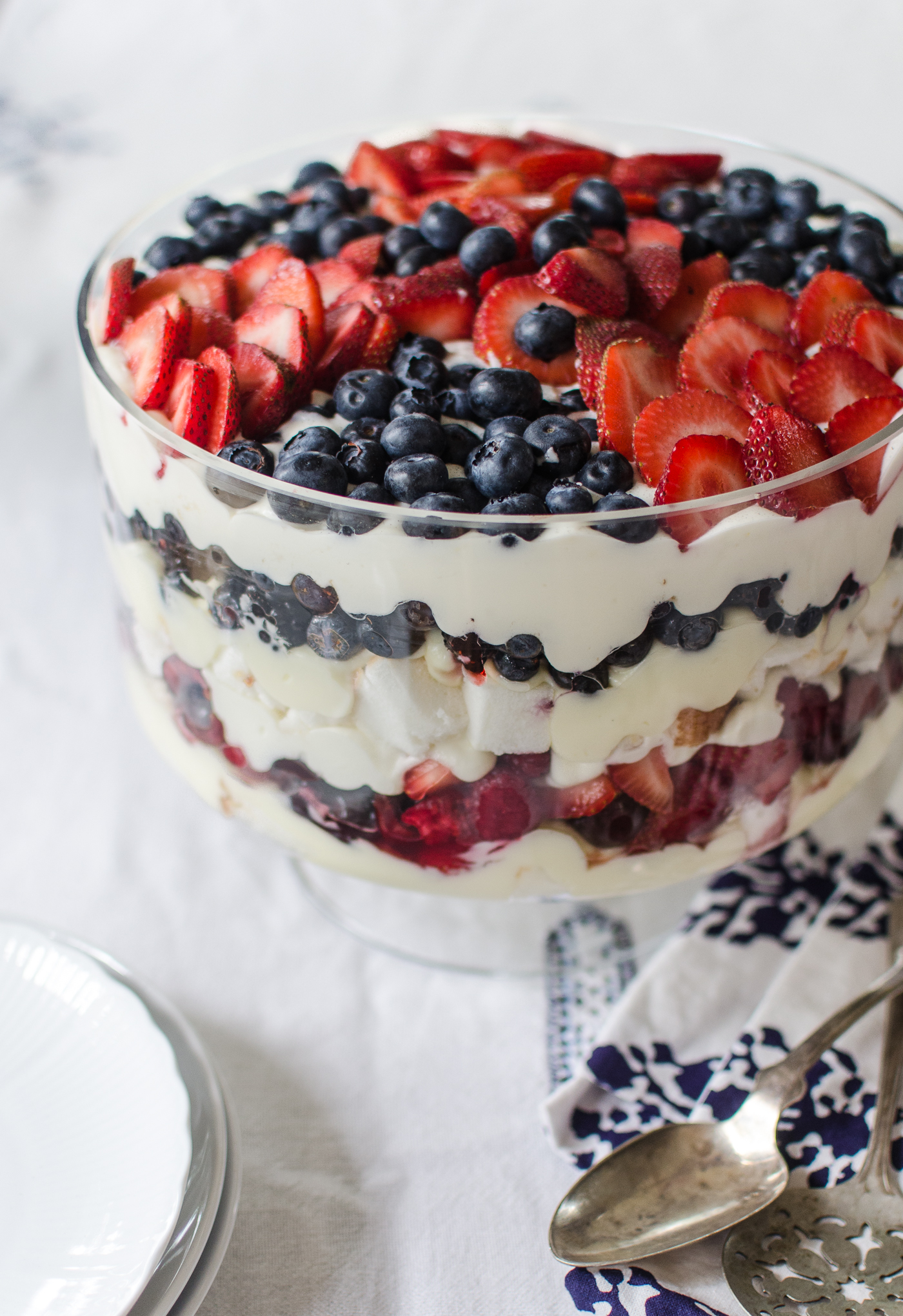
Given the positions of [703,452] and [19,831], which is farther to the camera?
[19,831]

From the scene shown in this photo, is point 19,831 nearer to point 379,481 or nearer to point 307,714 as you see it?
point 307,714

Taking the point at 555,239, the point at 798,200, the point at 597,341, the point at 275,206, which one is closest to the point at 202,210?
the point at 275,206

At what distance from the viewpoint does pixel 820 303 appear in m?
1.02

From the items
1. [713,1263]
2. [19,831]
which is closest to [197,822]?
[19,831]

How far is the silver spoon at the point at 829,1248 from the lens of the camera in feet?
2.86

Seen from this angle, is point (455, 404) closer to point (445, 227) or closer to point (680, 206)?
point (445, 227)

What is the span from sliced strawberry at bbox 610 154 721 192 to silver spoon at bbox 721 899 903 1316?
94 cm

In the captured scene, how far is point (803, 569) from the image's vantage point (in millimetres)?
828

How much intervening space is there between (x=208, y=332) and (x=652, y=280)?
0.39 metres

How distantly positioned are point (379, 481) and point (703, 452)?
227mm

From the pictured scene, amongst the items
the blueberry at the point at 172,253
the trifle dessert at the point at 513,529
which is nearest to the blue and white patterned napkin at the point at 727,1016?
the trifle dessert at the point at 513,529

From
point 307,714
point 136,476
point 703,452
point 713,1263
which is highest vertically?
point 703,452

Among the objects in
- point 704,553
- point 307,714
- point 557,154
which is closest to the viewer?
point 704,553

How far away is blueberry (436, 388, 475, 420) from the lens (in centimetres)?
92
